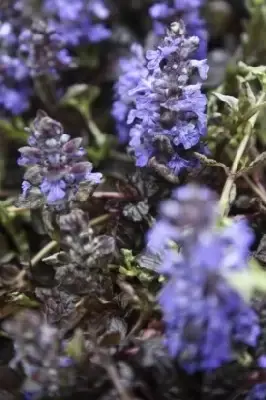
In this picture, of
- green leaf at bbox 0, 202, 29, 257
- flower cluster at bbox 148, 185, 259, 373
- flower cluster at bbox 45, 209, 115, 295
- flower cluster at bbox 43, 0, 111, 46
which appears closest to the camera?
flower cluster at bbox 148, 185, 259, 373

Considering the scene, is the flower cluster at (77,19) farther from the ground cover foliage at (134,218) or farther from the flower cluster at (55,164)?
the flower cluster at (55,164)

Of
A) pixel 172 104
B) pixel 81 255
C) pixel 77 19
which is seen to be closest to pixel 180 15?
pixel 77 19

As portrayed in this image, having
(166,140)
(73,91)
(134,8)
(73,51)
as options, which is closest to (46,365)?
(166,140)

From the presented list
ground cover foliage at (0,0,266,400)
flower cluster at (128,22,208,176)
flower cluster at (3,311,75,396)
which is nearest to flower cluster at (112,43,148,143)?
ground cover foliage at (0,0,266,400)

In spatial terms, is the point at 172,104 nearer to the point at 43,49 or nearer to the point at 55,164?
the point at 55,164

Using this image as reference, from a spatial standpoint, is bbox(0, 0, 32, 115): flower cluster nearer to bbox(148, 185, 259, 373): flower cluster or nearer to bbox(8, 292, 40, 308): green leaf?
bbox(8, 292, 40, 308): green leaf

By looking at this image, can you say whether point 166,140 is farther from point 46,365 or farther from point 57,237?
point 46,365

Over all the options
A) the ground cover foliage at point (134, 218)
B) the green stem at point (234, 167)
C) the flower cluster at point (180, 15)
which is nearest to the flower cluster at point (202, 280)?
the ground cover foliage at point (134, 218)
